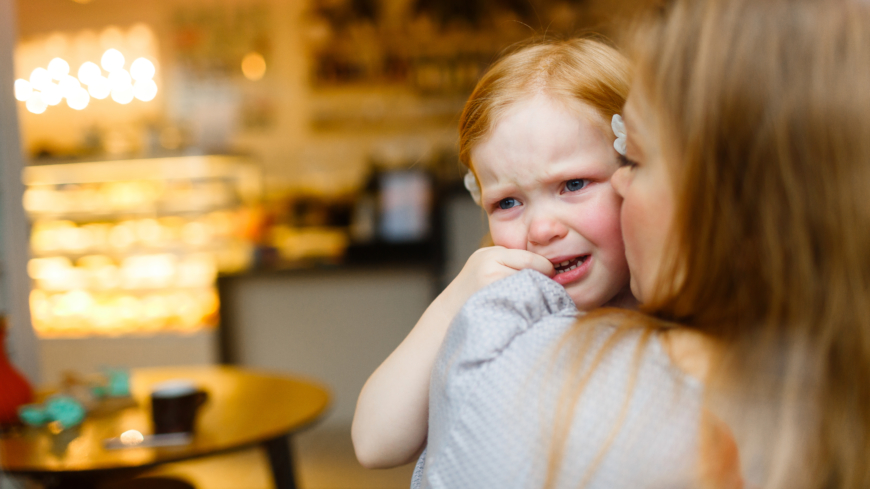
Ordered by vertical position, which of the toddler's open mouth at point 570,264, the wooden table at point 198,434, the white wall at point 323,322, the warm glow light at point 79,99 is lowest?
the white wall at point 323,322

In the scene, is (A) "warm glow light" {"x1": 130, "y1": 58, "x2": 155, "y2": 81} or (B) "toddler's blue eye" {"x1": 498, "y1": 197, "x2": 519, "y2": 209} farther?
(A) "warm glow light" {"x1": 130, "y1": 58, "x2": 155, "y2": 81}

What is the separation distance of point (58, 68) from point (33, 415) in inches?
219

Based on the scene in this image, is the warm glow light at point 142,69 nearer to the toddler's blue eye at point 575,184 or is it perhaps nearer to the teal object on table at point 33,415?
the teal object on table at point 33,415

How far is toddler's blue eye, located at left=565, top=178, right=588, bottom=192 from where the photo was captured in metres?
0.80

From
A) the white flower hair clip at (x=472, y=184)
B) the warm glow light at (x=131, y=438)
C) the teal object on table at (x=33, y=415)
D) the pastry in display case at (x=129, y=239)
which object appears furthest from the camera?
the pastry in display case at (x=129, y=239)

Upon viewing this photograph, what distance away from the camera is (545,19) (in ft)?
19.1

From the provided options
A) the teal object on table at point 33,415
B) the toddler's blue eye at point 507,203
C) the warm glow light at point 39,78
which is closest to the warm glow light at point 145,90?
the warm glow light at point 39,78

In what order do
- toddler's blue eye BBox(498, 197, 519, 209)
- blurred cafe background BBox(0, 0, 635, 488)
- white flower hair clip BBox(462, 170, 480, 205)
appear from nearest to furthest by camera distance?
toddler's blue eye BBox(498, 197, 519, 209), white flower hair clip BBox(462, 170, 480, 205), blurred cafe background BBox(0, 0, 635, 488)

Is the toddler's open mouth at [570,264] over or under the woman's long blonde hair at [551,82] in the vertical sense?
under

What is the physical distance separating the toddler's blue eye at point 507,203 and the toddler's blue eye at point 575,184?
72 mm

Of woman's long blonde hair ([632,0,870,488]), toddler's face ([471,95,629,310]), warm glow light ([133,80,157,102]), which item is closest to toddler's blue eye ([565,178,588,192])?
toddler's face ([471,95,629,310])

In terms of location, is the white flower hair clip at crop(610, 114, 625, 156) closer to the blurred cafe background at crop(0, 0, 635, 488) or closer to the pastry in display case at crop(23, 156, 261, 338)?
the blurred cafe background at crop(0, 0, 635, 488)

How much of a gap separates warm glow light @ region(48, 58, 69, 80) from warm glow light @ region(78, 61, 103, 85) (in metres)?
0.13

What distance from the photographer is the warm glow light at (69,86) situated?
6.20m
